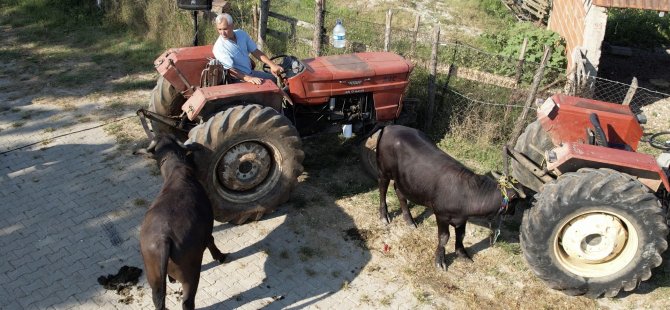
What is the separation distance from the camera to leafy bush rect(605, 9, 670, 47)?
12.7m

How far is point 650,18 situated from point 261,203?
11.6m

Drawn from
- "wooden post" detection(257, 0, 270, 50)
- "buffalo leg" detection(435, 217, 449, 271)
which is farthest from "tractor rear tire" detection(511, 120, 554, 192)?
"wooden post" detection(257, 0, 270, 50)

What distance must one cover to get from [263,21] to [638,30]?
9.06 m

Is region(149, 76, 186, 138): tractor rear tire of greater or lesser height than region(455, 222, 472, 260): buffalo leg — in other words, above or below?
above

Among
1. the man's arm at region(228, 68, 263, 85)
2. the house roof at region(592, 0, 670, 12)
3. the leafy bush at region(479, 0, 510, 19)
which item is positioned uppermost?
the house roof at region(592, 0, 670, 12)

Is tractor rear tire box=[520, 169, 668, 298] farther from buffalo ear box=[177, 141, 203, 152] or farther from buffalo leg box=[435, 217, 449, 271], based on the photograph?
buffalo ear box=[177, 141, 203, 152]

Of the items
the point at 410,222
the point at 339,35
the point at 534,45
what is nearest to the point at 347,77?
the point at 410,222

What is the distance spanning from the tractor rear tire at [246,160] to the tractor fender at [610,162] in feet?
8.57

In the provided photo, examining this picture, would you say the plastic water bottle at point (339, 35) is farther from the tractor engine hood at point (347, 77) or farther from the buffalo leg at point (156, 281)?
the buffalo leg at point (156, 281)

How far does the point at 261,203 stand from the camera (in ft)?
19.4

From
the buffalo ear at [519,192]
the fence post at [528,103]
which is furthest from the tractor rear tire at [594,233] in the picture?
the fence post at [528,103]

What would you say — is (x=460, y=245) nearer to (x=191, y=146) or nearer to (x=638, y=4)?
(x=191, y=146)

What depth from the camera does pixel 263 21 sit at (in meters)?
9.21

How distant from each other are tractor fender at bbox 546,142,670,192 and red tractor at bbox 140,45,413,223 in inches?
92.1
